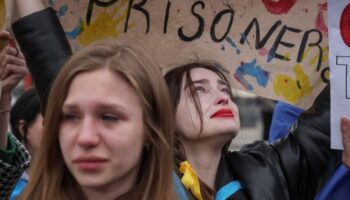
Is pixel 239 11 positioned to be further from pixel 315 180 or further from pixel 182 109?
pixel 315 180

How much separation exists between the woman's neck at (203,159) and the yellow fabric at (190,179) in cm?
12

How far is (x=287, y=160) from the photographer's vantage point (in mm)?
2617

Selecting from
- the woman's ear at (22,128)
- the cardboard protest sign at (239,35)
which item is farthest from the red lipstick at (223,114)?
the woman's ear at (22,128)

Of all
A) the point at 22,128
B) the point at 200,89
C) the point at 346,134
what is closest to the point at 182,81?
the point at 200,89

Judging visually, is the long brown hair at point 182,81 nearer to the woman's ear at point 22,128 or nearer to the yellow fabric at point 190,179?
the yellow fabric at point 190,179

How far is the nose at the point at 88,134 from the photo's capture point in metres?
1.72

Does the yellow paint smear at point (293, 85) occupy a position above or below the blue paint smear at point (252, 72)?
below

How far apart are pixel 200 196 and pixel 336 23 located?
716mm

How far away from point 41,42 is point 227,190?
0.75 m

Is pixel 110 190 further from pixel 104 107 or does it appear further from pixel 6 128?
pixel 6 128

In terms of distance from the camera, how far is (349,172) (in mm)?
2584

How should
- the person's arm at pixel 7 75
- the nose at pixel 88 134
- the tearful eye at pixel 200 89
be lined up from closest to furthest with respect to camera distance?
the nose at pixel 88 134 → the person's arm at pixel 7 75 → the tearful eye at pixel 200 89

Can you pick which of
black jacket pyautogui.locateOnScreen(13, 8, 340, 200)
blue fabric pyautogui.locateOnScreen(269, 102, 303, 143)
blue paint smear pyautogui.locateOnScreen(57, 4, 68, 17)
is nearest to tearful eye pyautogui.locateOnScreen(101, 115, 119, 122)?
black jacket pyautogui.locateOnScreen(13, 8, 340, 200)

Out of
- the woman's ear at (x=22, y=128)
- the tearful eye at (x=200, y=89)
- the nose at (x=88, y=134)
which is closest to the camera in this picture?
the nose at (x=88, y=134)
